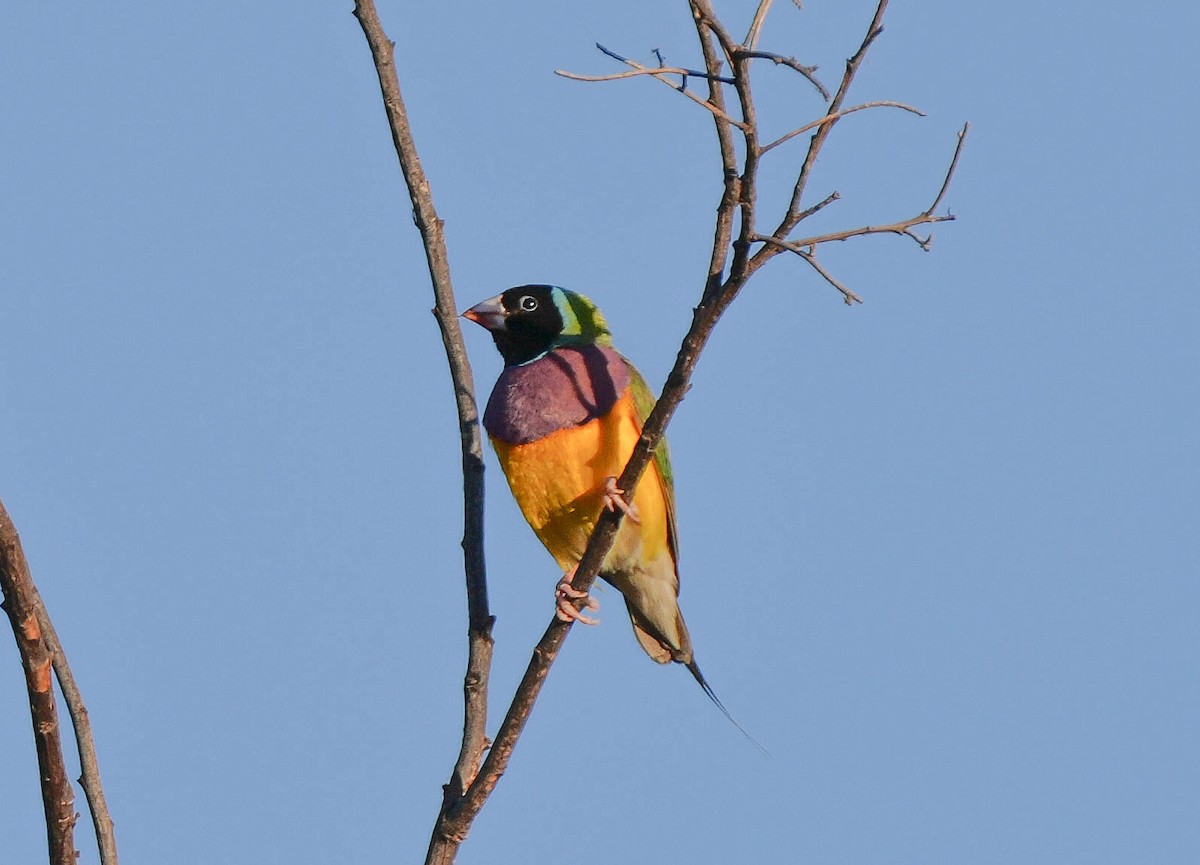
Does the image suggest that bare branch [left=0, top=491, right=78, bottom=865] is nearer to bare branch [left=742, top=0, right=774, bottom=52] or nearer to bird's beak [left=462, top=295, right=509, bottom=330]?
bare branch [left=742, top=0, right=774, bottom=52]

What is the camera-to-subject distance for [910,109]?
161 inches

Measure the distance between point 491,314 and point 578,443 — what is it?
131 cm

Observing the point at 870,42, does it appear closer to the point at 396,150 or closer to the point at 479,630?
the point at 396,150

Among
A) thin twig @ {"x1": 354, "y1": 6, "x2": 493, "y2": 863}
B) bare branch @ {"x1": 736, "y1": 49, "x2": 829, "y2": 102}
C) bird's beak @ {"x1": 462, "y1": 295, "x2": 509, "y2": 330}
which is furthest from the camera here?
bird's beak @ {"x1": 462, "y1": 295, "x2": 509, "y2": 330}

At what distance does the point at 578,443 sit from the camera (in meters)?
6.35

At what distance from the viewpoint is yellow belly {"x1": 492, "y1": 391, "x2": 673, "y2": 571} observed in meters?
6.36

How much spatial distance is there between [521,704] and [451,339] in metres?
1.40

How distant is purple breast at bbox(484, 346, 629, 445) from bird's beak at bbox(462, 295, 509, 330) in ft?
1.92

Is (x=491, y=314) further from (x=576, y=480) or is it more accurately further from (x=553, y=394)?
(x=576, y=480)

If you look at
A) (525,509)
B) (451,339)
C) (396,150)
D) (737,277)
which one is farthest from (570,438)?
(737,277)

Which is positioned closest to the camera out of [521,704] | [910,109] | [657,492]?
[910,109]

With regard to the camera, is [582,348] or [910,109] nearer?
[910,109]

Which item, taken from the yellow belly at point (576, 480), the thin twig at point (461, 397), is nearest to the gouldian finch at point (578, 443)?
the yellow belly at point (576, 480)

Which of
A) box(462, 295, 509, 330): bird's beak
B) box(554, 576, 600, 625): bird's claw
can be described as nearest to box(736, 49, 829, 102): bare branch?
box(554, 576, 600, 625): bird's claw
